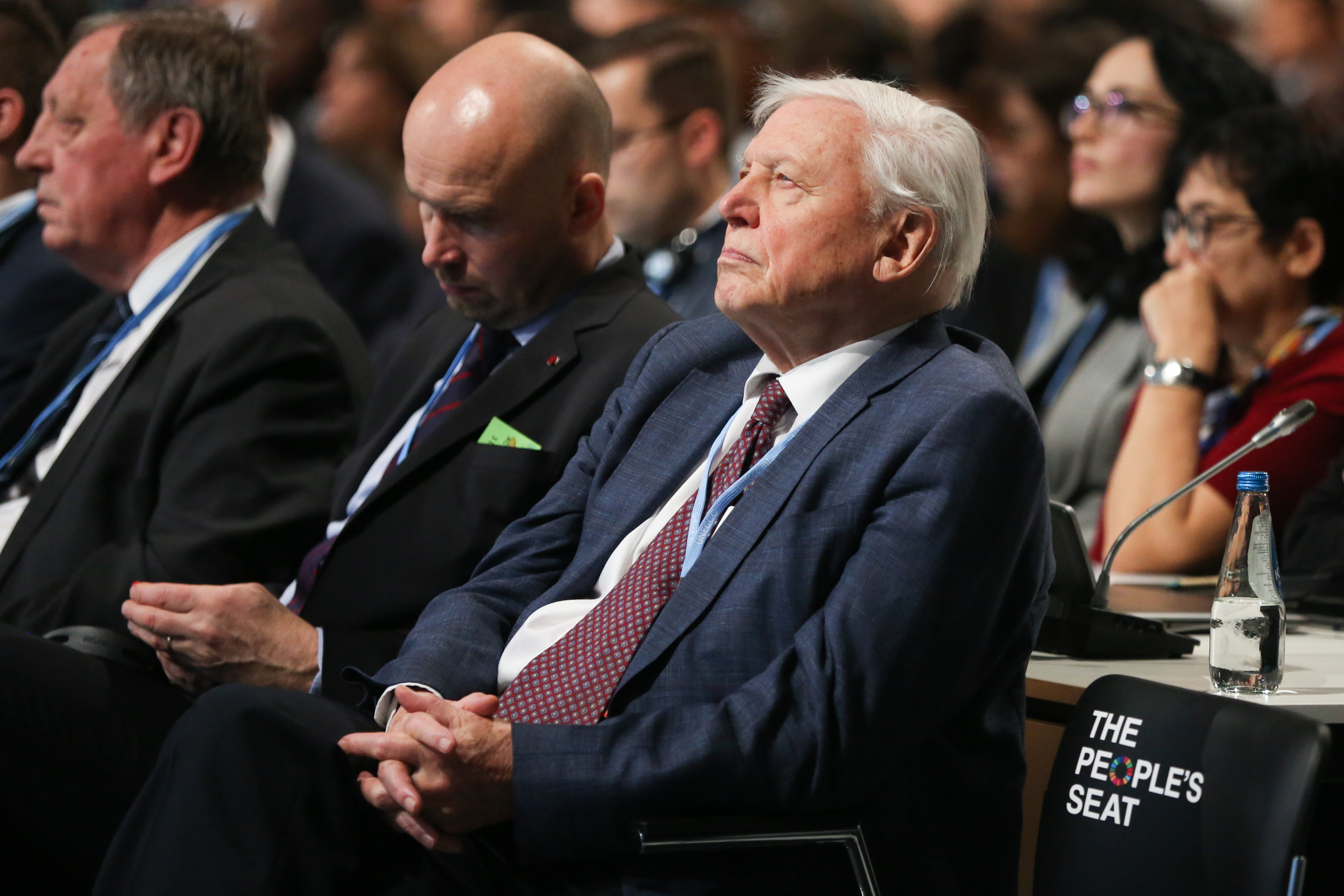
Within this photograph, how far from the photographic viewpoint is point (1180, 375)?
3.22 meters

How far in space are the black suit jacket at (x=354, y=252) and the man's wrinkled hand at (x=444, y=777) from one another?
3069 mm

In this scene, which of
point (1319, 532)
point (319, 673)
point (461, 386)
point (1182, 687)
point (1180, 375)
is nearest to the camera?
point (1182, 687)

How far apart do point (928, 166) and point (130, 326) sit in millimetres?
1687

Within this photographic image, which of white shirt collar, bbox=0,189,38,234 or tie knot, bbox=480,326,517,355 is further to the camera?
white shirt collar, bbox=0,189,38,234

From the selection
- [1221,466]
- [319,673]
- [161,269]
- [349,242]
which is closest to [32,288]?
[161,269]

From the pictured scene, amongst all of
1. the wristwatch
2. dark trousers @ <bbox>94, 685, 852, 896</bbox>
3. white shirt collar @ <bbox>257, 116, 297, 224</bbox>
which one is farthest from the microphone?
white shirt collar @ <bbox>257, 116, 297, 224</bbox>

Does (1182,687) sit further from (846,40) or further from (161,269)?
(846,40)

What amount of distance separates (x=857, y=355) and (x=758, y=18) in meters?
4.39

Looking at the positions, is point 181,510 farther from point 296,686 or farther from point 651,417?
point 651,417

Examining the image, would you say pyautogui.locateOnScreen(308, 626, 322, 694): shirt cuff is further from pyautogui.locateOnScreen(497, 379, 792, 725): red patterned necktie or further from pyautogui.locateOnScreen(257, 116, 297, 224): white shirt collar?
pyautogui.locateOnScreen(257, 116, 297, 224): white shirt collar

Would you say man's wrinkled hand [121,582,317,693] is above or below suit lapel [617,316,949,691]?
below

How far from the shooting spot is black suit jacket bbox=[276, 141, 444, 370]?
15.4 feet

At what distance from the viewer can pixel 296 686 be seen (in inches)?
88.9

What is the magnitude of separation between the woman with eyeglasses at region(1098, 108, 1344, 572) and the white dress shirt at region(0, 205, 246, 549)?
1917 mm
